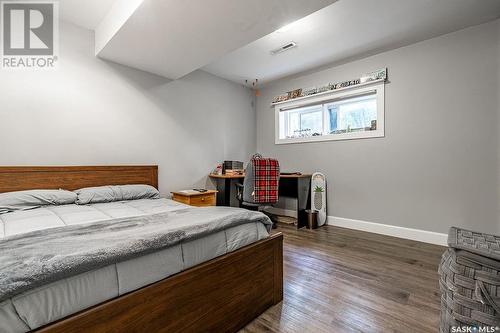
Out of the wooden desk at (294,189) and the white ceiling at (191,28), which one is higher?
the white ceiling at (191,28)

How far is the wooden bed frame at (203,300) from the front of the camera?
87 centimetres

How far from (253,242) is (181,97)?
2873 millimetres

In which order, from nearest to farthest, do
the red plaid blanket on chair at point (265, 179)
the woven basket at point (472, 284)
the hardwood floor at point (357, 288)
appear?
the woven basket at point (472, 284), the hardwood floor at point (357, 288), the red plaid blanket on chair at point (265, 179)

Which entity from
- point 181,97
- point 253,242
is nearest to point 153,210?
point 253,242

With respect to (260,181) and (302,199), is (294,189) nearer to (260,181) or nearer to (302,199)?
(302,199)

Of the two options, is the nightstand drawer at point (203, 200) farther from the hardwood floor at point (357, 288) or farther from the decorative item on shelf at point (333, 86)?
the decorative item on shelf at point (333, 86)

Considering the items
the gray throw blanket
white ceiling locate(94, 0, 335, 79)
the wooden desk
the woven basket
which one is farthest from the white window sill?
the gray throw blanket

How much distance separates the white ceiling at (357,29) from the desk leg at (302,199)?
1893 mm

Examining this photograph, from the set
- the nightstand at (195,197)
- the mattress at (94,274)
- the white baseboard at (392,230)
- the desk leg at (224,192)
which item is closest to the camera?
the mattress at (94,274)

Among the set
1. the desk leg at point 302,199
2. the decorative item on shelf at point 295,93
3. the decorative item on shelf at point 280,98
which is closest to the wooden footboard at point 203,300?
the desk leg at point 302,199

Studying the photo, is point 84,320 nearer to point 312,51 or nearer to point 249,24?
point 249,24

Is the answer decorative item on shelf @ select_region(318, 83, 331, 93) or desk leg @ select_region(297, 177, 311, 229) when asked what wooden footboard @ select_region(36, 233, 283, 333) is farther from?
decorative item on shelf @ select_region(318, 83, 331, 93)

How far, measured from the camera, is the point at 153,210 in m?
1.99

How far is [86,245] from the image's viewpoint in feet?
3.11
